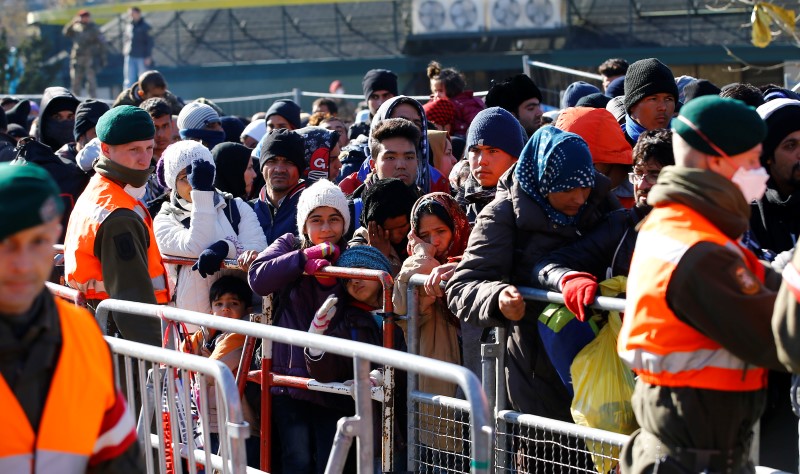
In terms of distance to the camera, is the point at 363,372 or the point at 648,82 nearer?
the point at 363,372

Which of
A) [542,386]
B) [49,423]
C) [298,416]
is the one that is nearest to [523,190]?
[542,386]

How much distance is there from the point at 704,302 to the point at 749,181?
0.44m

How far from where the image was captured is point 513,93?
27.7ft

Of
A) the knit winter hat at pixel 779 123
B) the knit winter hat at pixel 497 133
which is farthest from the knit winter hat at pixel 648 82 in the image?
the knit winter hat at pixel 779 123

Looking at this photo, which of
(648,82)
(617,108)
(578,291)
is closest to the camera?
(578,291)

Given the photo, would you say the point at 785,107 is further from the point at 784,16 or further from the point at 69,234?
the point at 784,16

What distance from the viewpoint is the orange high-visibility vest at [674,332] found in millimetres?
3643

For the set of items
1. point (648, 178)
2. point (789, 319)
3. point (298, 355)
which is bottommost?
point (298, 355)

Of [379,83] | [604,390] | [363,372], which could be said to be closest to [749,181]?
[604,390]

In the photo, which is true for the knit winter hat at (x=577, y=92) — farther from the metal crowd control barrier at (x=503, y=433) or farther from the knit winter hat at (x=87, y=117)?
the metal crowd control barrier at (x=503, y=433)

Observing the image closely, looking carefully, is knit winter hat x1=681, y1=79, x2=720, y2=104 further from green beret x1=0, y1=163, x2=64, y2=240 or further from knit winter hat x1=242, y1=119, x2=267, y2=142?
green beret x1=0, y1=163, x2=64, y2=240

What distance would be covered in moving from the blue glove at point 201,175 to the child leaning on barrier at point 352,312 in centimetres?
113

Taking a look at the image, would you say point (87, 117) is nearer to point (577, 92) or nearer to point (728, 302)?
point (577, 92)

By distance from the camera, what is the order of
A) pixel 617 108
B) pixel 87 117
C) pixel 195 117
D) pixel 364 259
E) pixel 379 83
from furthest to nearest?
pixel 379 83
pixel 195 117
pixel 87 117
pixel 617 108
pixel 364 259
